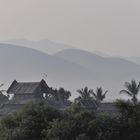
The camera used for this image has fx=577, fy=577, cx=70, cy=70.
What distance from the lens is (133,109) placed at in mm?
38000

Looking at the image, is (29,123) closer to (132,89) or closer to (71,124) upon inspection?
(71,124)

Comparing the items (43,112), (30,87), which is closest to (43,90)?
(30,87)

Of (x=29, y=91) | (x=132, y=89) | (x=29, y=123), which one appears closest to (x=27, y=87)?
(x=29, y=91)

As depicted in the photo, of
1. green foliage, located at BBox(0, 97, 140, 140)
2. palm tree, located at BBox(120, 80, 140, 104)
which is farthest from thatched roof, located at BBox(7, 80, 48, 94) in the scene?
green foliage, located at BBox(0, 97, 140, 140)

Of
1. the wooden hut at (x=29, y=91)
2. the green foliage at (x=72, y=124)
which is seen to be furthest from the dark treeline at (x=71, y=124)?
the wooden hut at (x=29, y=91)

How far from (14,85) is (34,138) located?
53.7 metres

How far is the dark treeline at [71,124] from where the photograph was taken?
36.0 m

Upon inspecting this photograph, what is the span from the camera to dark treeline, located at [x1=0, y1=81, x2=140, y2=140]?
36.0 metres

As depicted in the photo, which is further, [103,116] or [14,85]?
[14,85]

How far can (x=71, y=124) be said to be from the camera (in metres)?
36.3

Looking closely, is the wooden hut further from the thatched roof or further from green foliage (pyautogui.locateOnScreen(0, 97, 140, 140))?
green foliage (pyautogui.locateOnScreen(0, 97, 140, 140))

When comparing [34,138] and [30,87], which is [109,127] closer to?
[34,138]

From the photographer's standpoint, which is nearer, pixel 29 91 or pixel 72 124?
A: pixel 72 124

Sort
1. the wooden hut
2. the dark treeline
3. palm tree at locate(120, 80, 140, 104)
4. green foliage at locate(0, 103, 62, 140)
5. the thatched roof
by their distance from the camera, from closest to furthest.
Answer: the dark treeline, green foliage at locate(0, 103, 62, 140), the wooden hut, the thatched roof, palm tree at locate(120, 80, 140, 104)
